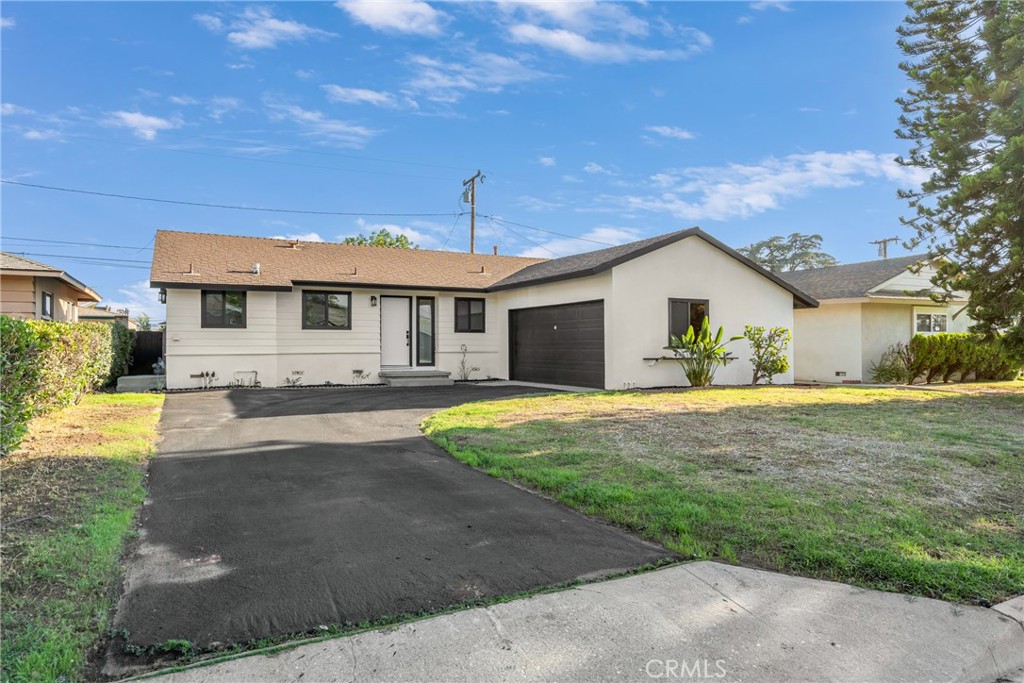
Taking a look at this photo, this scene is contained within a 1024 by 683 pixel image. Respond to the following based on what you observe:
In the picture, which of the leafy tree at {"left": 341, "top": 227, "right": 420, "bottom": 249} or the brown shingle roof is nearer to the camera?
the brown shingle roof

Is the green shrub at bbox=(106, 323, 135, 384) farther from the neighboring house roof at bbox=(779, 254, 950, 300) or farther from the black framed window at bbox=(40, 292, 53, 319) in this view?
the neighboring house roof at bbox=(779, 254, 950, 300)

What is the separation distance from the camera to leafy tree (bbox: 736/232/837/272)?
4828cm

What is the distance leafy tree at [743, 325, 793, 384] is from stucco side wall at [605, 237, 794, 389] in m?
0.34

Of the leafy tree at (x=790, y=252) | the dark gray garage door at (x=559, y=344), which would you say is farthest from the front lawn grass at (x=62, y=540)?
the leafy tree at (x=790, y=252)

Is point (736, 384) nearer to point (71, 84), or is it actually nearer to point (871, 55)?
point (871, 55)

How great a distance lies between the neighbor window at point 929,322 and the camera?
744 inches

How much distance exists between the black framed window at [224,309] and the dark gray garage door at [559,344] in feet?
25.6

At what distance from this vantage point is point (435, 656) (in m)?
Answer: 2.38

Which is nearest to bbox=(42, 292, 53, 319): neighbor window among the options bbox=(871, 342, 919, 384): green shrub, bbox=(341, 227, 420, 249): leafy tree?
bbox=(341, 227, 420, 249): leafy tree

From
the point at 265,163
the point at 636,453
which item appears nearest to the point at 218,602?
the point at 636,453

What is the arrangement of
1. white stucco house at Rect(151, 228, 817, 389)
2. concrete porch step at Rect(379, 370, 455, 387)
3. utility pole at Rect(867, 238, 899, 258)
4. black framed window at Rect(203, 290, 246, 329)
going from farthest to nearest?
utility pole at Rect(867, 238, 899, 258) < concrete porch step at Rect(379, 370, 455, 387) < black framed window at Rect(203, 290, 246, 329) < white stucco house at Rect(151, 228, 817, 389)

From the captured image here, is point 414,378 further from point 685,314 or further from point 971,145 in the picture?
point 971,145

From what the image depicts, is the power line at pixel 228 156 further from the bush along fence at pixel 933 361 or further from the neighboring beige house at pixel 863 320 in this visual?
the bush along fence at pixel 933 361

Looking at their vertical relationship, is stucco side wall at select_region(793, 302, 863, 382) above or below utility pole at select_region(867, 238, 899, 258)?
below
